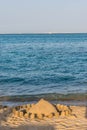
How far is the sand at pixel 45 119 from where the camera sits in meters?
10.3

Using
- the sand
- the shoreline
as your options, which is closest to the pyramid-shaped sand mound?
the sand

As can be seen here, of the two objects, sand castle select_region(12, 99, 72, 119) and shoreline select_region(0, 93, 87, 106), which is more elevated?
sand castle select_region(12, 99, 72, 119)

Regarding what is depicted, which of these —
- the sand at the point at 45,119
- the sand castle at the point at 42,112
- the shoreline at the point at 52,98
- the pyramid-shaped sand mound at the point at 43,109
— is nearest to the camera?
the sand at the point at 45,119

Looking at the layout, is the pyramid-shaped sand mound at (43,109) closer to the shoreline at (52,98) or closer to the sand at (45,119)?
the sand at (45,119)

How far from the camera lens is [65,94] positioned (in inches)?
682

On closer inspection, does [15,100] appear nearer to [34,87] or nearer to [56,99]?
[56,99]

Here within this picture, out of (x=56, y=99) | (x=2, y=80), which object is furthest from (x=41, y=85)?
(x=56, y=99)

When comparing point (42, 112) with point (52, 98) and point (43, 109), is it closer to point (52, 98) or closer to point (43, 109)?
point (43, 109)

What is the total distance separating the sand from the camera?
10320 millimetres

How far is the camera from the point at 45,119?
36.7 ft

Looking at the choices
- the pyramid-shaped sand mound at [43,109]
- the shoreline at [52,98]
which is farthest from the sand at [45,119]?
the shoreline at [52,98]

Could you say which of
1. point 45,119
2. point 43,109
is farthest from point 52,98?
point 45,119

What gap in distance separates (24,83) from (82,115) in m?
11.3

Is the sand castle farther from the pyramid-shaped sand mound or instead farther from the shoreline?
the shoreline
